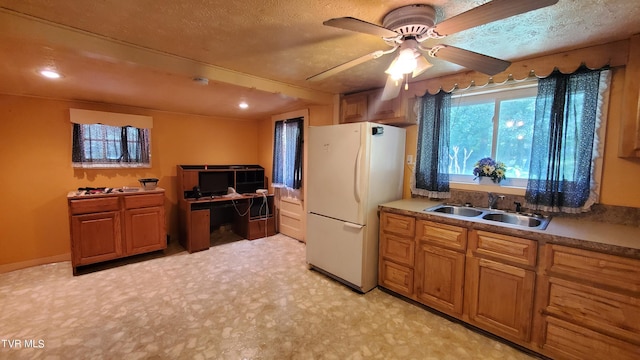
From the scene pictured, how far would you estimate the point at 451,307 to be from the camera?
2.17 metres

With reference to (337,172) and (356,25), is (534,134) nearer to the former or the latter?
(337,172)

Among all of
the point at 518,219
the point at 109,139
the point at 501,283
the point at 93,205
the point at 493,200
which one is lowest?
the point at 501,283

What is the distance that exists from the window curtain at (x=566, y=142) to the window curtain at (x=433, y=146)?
0.70m

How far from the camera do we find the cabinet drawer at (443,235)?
2094 mm

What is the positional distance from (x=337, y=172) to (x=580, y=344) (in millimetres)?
2094

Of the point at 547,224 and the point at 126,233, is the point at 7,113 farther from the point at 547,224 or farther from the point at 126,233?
the point at 547,224

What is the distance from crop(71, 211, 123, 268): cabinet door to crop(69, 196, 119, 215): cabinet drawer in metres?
0.05

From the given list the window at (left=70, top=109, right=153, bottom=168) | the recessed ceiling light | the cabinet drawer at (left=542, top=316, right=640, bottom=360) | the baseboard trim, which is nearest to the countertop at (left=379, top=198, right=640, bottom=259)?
the cabinet drawer at (left=542, top=316, right=640, bottom=360)

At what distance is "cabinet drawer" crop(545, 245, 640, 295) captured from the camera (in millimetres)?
1479

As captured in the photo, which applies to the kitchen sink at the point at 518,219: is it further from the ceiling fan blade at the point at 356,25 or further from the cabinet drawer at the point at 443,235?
the ceiling fan blade at the point at 356,25

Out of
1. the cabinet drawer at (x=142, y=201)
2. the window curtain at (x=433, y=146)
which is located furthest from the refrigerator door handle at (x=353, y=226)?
the cabinet drawer at (x=142, y=201)

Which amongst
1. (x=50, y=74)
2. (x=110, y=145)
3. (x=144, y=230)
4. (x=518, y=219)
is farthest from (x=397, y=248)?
(x=110, y=145)

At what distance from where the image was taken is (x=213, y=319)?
2.19m

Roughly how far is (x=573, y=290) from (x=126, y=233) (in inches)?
167
